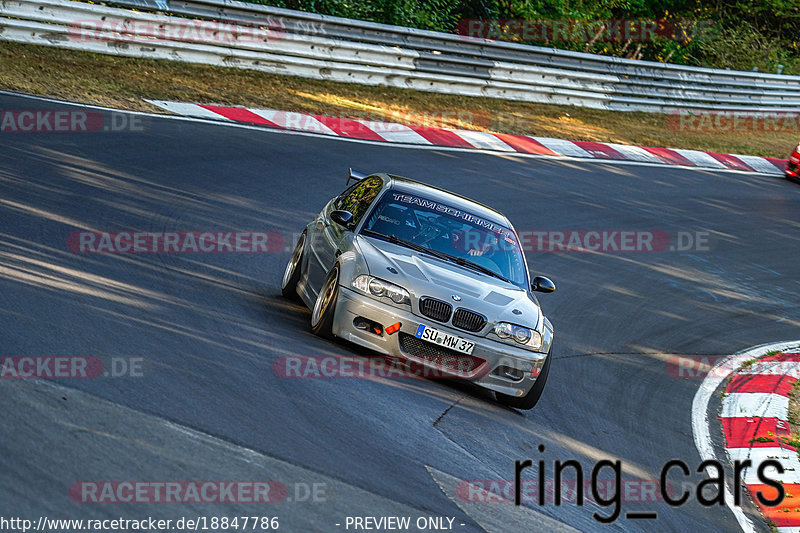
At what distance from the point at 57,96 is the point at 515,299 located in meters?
8.57

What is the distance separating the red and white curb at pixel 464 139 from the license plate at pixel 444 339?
28.7 feet

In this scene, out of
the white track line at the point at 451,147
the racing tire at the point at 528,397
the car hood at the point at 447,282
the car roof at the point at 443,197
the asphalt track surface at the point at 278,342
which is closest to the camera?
the asphalt track surface at the point at 278,342

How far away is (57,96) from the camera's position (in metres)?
14.3

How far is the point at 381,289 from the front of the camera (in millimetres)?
8062

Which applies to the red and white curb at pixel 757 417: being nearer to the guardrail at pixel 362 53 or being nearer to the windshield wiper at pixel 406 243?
the windshield wiper at pixel 406 243

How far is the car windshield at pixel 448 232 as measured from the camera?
8.98 metres

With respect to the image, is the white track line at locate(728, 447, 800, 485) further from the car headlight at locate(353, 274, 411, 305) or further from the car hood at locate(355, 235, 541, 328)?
the car headlight at locate(353, 274, 411, 305)

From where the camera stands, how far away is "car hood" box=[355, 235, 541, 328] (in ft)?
26.5

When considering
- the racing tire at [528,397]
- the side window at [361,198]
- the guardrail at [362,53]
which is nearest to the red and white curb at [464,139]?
the guardrail at [362,53]

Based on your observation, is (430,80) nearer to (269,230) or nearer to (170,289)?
(269,230)

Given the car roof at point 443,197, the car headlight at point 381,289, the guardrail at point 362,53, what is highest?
the guardrail at point 362,53

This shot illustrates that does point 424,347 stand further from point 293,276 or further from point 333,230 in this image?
point 293,276

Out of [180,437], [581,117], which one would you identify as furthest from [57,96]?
[581,117]

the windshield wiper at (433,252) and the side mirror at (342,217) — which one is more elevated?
the side mirror at (342,217)
